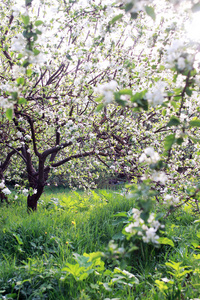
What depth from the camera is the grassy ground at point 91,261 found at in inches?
77.7

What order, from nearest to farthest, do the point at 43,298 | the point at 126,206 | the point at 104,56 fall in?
the point at 43,298, the point at 104,56, the point at 126,206

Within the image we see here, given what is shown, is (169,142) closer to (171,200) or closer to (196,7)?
(171,200)

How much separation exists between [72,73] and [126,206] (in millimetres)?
2260

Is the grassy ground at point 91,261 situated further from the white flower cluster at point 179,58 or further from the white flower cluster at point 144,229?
the white flower cluster at point 179,58

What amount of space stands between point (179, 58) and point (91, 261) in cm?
181

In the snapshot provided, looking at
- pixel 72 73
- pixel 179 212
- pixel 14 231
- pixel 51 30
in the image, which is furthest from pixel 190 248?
pixel 51 30

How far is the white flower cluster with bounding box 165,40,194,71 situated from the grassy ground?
88cm

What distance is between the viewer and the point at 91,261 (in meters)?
2.13

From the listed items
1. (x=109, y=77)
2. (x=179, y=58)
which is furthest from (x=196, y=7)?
(x=109, y=77)

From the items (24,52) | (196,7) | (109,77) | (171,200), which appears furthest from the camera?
(109,77)

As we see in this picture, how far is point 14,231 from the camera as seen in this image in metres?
3.06

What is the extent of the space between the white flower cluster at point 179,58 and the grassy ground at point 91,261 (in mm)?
882

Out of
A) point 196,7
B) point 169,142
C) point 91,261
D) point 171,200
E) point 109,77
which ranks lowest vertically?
point 91,261

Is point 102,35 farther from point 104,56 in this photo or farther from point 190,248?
point 190,248
